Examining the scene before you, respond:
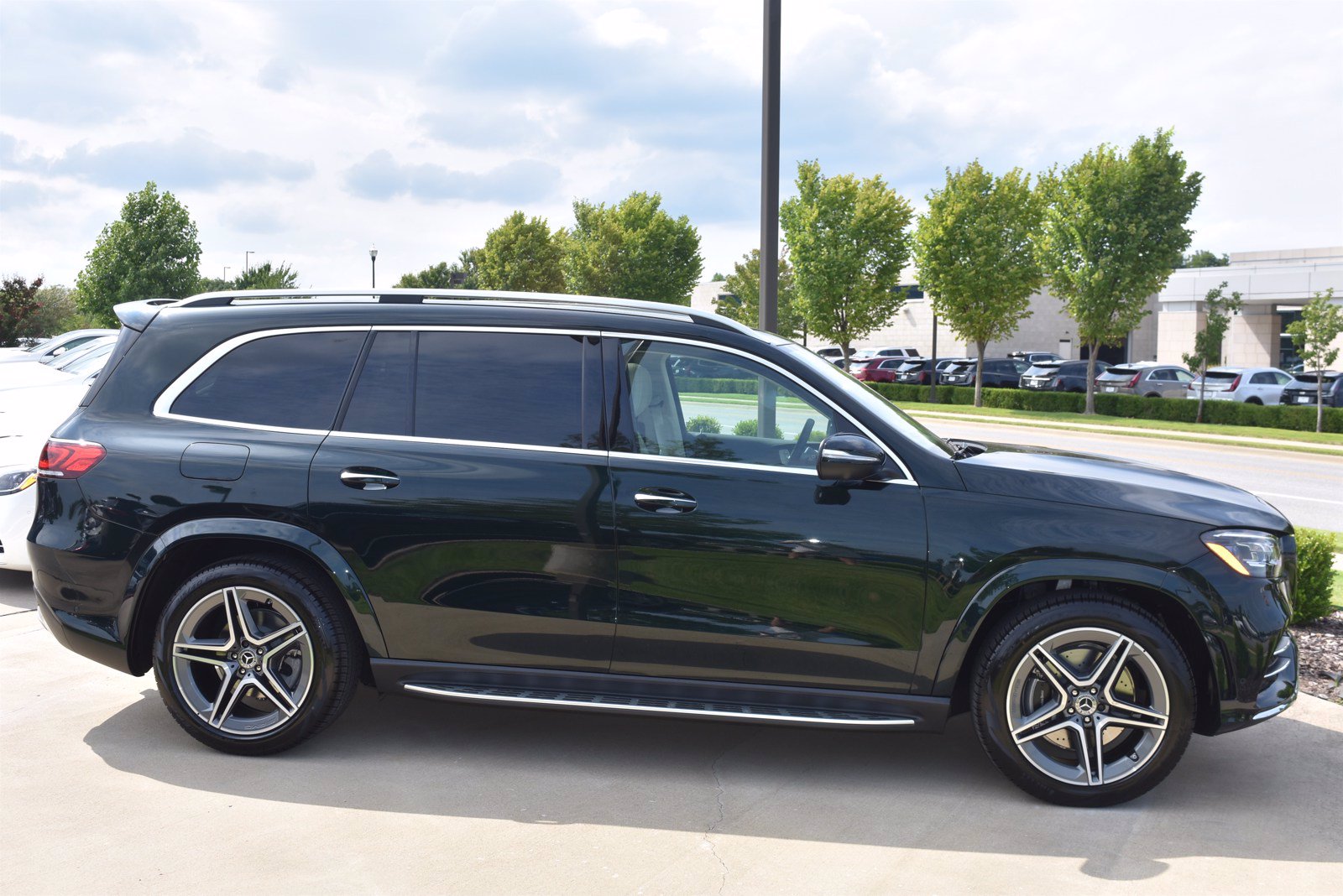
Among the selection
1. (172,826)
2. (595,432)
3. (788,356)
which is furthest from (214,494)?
(788,356)

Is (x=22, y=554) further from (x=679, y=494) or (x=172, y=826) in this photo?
(x=679, y=494)

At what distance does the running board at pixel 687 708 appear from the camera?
4.31 m

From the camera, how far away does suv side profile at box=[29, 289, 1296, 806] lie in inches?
169

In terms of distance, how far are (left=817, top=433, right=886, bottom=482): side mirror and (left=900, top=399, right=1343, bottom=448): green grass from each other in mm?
23293

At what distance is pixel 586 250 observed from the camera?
5181 centimetres

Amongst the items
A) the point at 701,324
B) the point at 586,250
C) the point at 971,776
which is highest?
the point at 586,250

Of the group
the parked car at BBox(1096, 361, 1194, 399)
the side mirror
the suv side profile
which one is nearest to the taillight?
the suv side profile

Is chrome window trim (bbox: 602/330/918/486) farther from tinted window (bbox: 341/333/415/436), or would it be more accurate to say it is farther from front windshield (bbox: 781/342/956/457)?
tinted window (bbox: 341/333/415/436)

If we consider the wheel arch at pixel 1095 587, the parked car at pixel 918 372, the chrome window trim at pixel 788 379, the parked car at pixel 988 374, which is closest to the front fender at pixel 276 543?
the chrome window trim at pixel 788 379

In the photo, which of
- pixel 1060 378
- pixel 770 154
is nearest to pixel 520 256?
pixel 1060 378

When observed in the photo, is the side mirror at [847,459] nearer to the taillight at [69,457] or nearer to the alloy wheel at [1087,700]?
the alloy wheel at [1087,700]

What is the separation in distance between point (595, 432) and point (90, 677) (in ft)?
10.6

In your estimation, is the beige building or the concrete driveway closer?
the concrete driveway

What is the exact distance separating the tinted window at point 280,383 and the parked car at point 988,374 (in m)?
45.0
